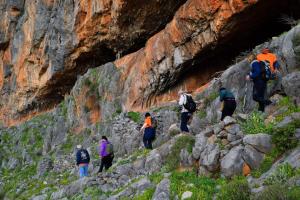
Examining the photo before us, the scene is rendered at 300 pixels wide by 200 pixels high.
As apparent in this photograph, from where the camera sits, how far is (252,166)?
8.78m

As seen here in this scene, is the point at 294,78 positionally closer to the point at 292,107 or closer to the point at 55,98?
the point at 292,107

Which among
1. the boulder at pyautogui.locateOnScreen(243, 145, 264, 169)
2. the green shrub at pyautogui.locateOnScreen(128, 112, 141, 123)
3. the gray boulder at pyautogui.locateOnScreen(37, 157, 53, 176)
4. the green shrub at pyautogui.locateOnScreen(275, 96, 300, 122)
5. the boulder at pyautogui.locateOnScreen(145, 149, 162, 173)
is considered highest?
the green shrub at pyautogui.locateOnScreen(128, 112, 141, 123)

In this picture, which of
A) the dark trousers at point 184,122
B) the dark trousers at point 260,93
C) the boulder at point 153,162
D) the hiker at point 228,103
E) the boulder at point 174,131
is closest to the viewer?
the dark trousers at point 260,93

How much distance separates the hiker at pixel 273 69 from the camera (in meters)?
11.3

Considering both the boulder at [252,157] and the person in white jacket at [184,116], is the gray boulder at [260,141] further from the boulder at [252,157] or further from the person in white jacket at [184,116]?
the person in white jacket at [184,116]

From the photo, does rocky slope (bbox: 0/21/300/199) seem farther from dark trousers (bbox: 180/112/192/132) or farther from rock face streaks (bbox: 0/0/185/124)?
rock face streaks (bbox: 0/0/185/124)

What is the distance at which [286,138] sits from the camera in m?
8.44

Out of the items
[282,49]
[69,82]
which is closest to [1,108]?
[69,82]

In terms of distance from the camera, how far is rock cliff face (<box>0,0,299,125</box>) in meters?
17.9

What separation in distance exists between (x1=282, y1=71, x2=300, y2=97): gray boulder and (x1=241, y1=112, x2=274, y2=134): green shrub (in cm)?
100

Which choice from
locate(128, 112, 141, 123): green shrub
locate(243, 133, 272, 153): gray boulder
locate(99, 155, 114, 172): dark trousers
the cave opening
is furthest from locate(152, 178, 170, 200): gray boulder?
locate(128, 112, 141, 123): green shrub

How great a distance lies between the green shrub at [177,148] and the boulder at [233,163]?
69.9 inches

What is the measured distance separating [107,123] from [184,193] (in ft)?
41.8

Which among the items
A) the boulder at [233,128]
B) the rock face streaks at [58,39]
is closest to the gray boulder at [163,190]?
the boulder at [233,128]
